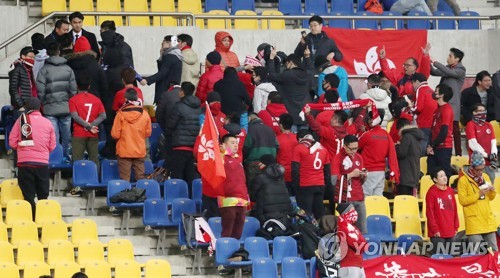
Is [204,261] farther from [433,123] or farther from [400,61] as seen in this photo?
[400,61]

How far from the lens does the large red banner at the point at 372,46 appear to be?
2606cm

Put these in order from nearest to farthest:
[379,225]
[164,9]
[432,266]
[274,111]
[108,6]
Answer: [432,266], [379,225], [274,111], [108,6], [164,9]

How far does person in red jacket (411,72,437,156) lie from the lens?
23.5 metres

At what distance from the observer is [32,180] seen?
20484 mm

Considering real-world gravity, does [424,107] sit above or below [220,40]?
below

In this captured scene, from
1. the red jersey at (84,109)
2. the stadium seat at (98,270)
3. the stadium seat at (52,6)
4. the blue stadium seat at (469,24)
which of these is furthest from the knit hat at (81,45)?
the blue stadium seat at (469,24)

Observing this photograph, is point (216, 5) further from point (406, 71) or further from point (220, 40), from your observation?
point (406, 71)

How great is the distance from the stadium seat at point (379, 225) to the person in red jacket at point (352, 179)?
1.18 feet

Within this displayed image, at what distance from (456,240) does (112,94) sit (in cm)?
556

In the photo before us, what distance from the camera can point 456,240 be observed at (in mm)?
20938

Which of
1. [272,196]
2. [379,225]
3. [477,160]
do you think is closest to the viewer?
[272,196]

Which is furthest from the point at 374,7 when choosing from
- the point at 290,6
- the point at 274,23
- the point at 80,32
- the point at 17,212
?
A: the point at 17,212

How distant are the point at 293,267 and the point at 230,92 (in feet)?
12.1

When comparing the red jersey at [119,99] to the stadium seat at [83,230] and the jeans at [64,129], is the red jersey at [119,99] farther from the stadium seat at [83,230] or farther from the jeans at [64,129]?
the stadium seat at [83,230]
